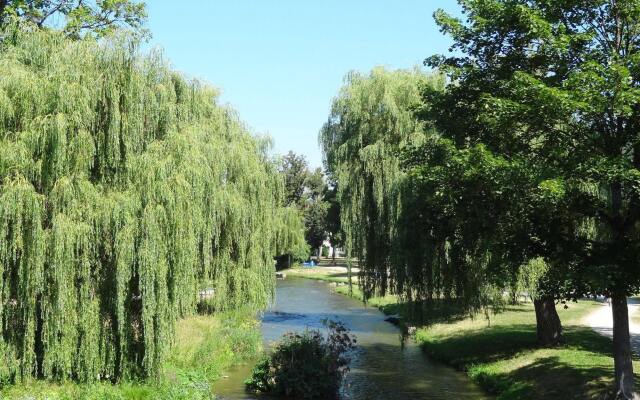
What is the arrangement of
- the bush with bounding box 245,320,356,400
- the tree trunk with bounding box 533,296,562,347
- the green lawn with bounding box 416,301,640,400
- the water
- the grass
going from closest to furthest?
the grass
the green lawn with bounding box 416,301,640,400
the bush with bounding box 245,320,356,400
the water
the tree trunk with bounding box 533,296,562,347

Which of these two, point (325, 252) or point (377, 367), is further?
point (325, 252)

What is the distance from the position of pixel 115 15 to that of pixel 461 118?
1695cm

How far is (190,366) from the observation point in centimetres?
1922

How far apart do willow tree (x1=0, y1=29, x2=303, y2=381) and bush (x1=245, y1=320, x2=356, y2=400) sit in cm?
396

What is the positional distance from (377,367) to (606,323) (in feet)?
38.7

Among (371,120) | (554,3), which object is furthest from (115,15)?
(554,3)

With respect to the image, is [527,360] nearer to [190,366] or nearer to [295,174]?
[190,366]

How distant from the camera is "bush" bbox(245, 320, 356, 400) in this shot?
18.0 meters

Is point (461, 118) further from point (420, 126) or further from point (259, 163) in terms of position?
point (259, 163)

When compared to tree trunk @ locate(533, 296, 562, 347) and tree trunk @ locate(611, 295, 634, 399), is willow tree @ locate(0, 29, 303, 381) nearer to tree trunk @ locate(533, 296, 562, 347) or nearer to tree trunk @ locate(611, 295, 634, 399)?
tree trunk @ locate(611, 295, 634, 399)

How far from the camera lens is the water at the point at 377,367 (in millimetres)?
18375

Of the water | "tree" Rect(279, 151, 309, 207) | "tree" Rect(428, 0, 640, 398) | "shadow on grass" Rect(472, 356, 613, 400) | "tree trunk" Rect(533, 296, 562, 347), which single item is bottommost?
the water

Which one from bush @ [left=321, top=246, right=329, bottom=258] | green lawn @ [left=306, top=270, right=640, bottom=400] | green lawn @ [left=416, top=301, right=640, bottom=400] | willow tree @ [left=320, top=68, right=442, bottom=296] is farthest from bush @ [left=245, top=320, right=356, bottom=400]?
bush @ [left=321, top=246, right=329, bottom=258]

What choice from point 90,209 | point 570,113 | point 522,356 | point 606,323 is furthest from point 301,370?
point 606,323
